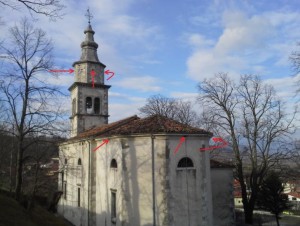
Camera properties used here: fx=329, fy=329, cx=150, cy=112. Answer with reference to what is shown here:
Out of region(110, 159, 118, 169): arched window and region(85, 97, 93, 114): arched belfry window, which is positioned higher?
region(85, 97, 93, 114): arched belfry window

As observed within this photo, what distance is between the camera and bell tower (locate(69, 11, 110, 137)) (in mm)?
28266

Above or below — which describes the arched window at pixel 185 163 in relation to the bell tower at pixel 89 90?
below

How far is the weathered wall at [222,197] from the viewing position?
75.8 feet

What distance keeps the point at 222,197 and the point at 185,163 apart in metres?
6.90

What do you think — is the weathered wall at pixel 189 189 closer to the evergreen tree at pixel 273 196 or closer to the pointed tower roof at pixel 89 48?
the evergreen tree at pixel 273 196

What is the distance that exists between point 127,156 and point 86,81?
39.3 ft

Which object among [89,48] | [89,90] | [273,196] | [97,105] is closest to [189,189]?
[273,196]

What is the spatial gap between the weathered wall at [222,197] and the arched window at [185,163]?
5725 mm

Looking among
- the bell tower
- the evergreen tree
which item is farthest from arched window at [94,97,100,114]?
the evergreen tree

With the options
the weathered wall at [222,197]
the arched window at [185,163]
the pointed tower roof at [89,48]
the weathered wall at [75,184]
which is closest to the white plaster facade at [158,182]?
the arched window at [185,163]

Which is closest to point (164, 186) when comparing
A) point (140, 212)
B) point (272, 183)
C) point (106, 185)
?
point (140, 212)

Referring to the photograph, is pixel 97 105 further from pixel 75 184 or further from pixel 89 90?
pixel 75 184

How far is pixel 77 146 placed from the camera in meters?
25.0

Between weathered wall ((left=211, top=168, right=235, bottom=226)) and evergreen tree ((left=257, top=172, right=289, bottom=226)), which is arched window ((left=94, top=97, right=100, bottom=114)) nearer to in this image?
weathered wall ((left=211, top=168, right=235, bottom=226))
